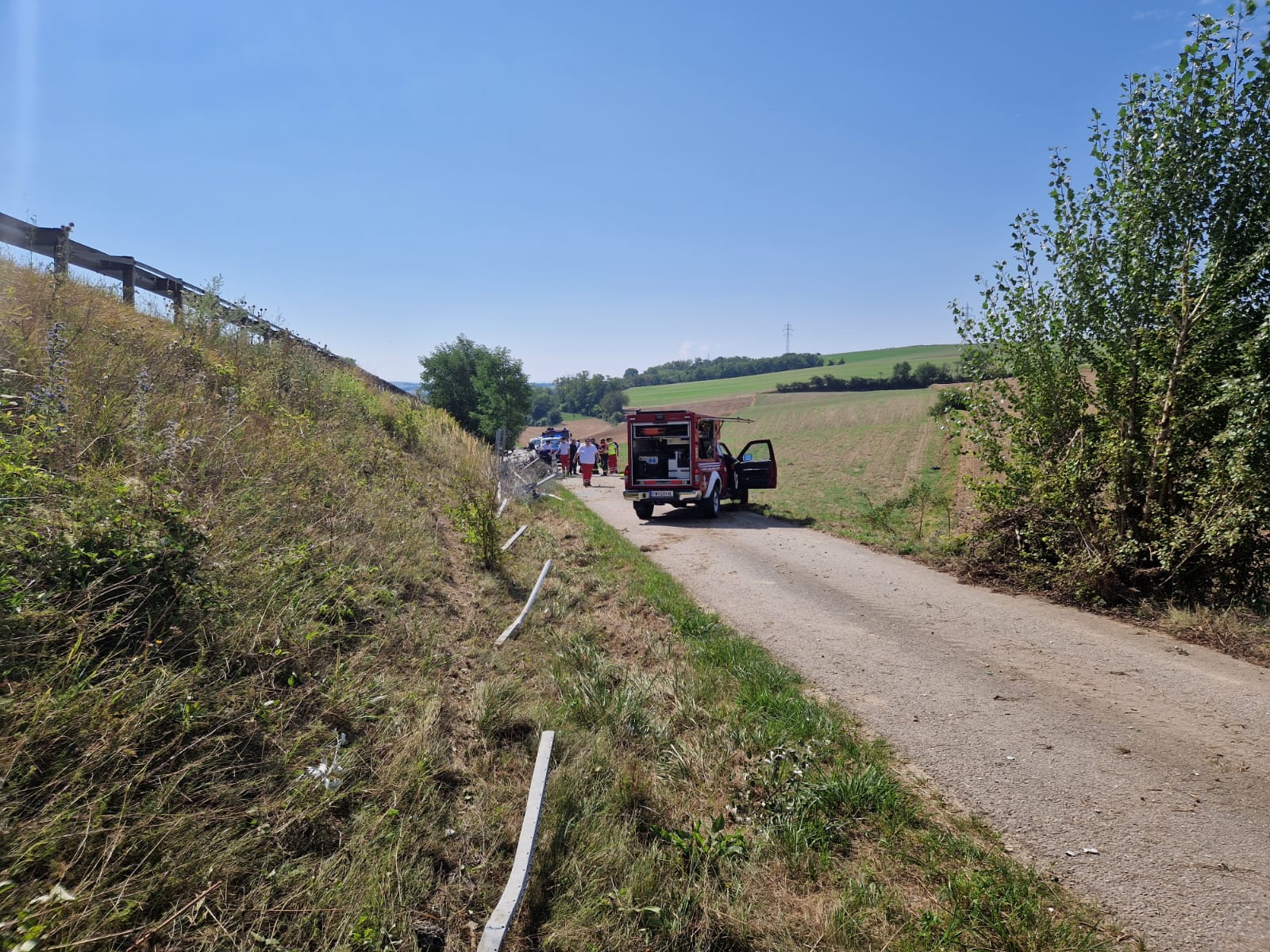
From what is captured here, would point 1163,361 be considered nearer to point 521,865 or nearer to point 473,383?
point 521,865

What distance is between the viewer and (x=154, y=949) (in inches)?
72.6

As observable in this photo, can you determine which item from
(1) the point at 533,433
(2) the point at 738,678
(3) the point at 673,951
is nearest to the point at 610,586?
(2) the point at 738,678

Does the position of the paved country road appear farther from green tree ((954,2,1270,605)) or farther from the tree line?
the tree line

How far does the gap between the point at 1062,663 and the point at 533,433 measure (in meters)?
74.2

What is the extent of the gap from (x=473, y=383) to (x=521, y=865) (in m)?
47.1

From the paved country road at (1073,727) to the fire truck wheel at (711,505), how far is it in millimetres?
7350

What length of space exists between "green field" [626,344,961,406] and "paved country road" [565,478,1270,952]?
7792cm

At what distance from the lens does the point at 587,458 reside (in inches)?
973

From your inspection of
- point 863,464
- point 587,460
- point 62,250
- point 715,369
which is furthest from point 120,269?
point 715,369

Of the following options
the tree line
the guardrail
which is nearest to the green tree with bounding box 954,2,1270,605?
the guardrail

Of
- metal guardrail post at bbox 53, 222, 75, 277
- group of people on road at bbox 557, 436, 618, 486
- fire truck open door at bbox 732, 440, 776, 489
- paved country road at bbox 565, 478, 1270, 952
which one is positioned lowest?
paved country road at bbox 565, 478, 1270, 952

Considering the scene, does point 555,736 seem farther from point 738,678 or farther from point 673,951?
point 738,678

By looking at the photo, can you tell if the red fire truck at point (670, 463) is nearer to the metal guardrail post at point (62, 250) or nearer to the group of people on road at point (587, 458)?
the group of people on road at point (587, 458)

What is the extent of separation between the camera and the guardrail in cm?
691
